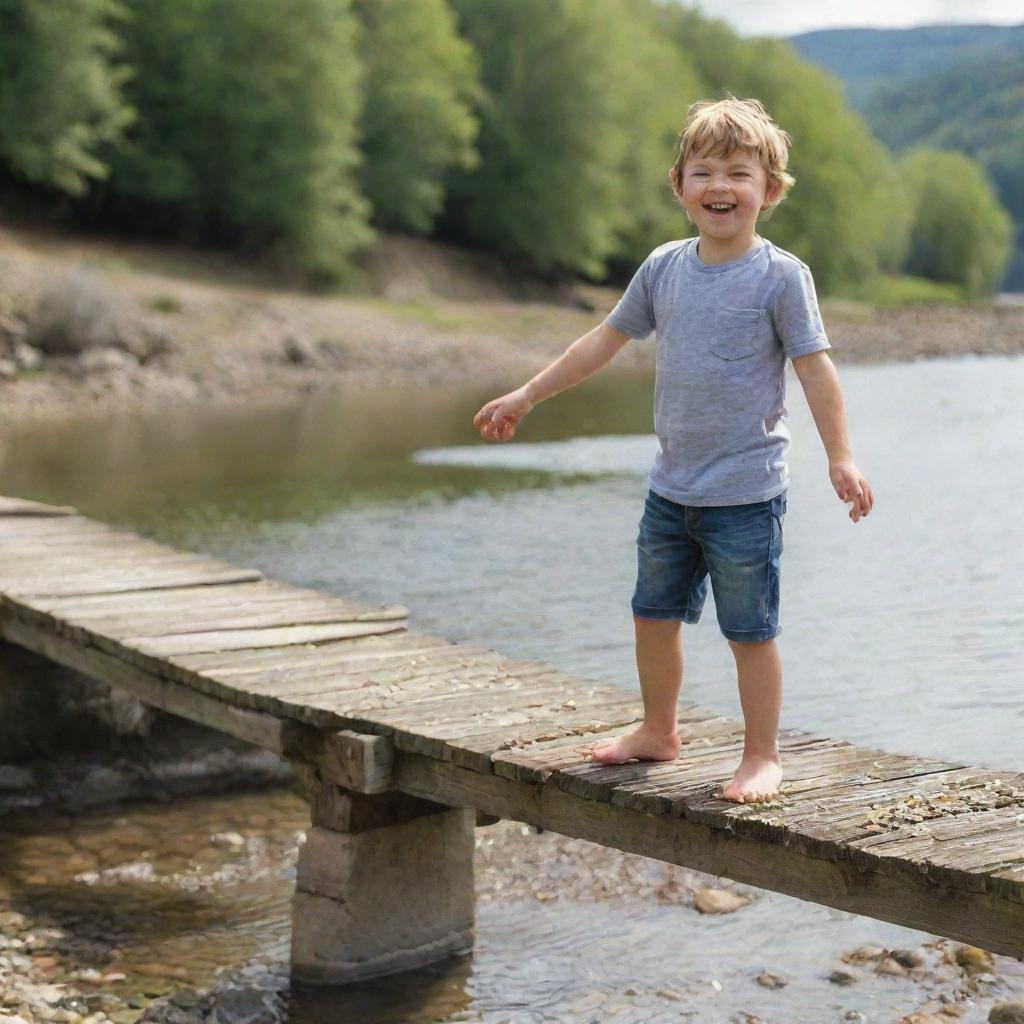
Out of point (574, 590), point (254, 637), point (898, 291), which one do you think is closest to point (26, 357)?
point (574, 590)

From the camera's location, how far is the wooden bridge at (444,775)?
14.8 ft

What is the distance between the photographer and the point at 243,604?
316 inches

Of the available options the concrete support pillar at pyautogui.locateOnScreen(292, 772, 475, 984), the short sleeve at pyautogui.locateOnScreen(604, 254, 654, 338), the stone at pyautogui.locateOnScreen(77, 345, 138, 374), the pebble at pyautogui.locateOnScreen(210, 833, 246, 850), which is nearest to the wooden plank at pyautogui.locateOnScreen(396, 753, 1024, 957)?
the concrete support pillar at pyautogui.locateOnScreen(292, 772, 475, 984)

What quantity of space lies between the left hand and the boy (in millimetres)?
20

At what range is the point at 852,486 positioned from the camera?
4.58 meters

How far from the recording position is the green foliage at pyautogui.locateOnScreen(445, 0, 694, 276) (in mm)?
53906

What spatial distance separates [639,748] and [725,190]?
5.57 ft

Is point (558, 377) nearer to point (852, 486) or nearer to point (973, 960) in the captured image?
point (852, 486)

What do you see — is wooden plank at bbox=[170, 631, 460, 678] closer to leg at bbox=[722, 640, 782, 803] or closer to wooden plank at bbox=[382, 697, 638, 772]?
wooden plank at bbox=[382, 697, 638, 772]

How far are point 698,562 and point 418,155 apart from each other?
152 feet

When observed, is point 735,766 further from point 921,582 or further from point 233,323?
point 233,323

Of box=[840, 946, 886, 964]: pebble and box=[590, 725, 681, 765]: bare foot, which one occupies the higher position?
box=[590, 725, 681, 765]: bare foot

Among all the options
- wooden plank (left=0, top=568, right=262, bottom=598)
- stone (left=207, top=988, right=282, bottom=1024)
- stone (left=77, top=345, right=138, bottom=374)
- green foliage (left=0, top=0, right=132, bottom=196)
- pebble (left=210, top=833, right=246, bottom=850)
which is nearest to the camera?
stone (left=207, top=988, right=282, bottom=1024)

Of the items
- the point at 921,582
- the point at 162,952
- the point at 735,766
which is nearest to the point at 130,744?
the point at 162,952
